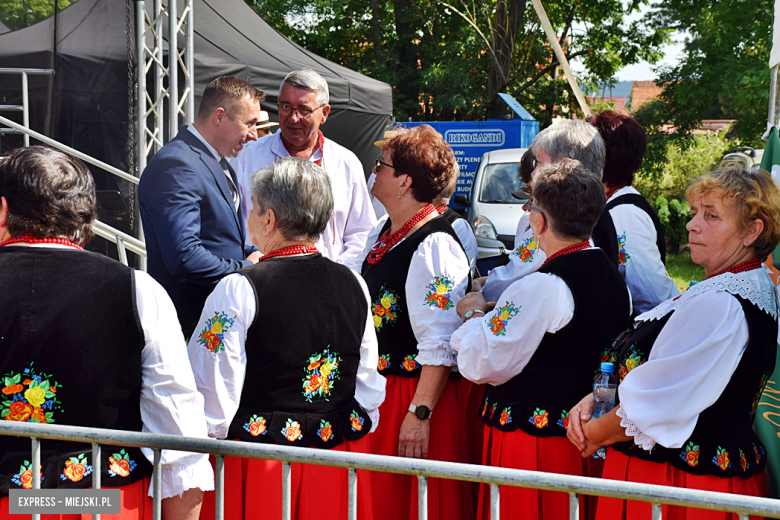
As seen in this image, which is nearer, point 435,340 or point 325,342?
point 325,342

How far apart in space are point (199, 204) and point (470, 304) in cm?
120

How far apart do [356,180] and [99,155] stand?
3854mm

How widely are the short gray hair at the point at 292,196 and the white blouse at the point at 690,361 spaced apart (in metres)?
1.04

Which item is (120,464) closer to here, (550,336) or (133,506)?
(133,506)

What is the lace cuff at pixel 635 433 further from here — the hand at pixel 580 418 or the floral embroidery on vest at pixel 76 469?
the floral embroidery on vest at pixel 76 469

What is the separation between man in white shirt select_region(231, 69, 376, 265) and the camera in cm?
355

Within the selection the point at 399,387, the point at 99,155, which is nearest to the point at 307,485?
the point at 399,387

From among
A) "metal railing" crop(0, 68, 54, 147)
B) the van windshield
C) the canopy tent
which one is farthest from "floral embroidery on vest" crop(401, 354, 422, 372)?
the van windshield

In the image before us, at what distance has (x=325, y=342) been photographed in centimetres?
203

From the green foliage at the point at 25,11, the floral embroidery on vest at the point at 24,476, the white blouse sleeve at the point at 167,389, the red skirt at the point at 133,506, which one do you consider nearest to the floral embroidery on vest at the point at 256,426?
the white blouse sleeve at the point at 167,389

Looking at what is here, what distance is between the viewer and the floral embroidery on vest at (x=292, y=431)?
1.99m

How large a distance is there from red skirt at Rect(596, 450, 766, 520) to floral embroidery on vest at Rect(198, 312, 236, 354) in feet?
4.07

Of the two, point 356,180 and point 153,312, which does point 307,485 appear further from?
point 356,180

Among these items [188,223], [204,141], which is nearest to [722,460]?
[188,223]
